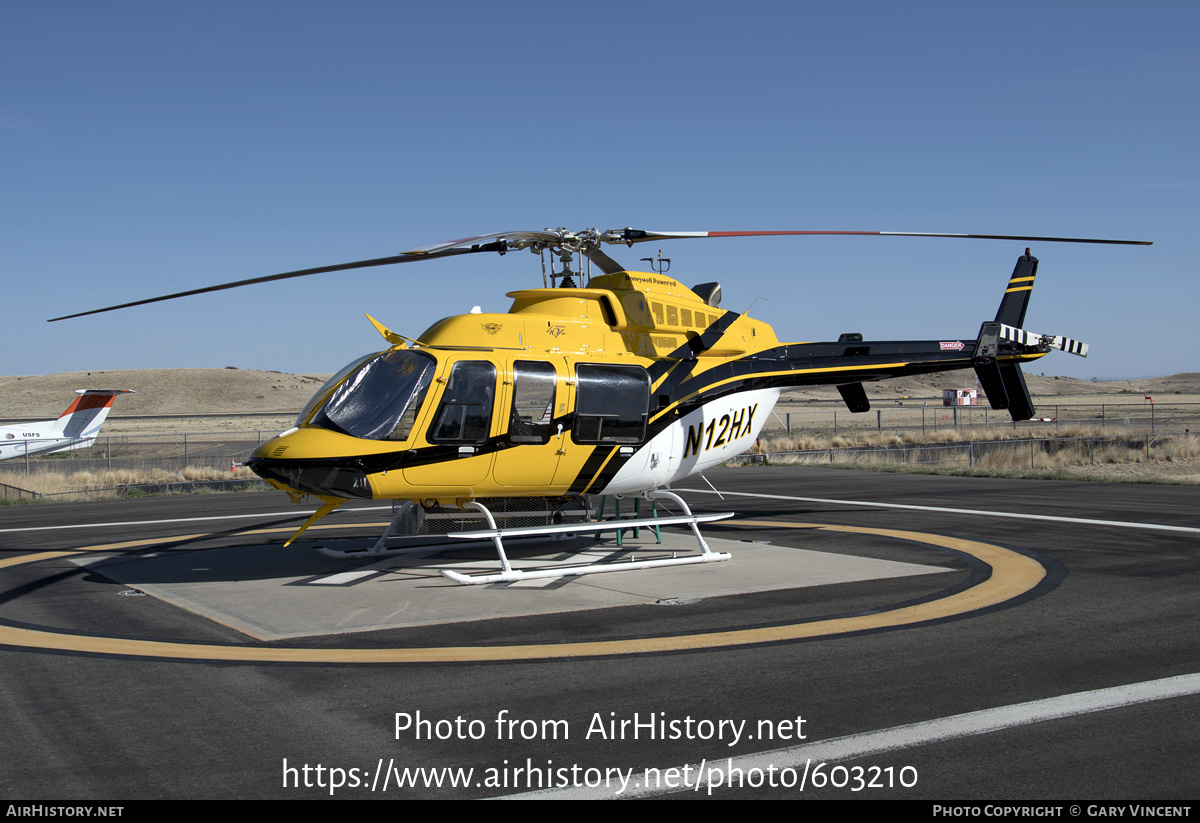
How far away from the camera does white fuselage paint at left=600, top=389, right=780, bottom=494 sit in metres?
12.1

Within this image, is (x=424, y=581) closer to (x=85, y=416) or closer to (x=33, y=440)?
(x=85, y=416)

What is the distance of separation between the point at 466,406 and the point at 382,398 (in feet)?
3.20

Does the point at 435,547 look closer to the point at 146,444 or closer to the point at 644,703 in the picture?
the point at 644,703

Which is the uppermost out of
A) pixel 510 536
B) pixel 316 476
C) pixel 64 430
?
pixel 316 476

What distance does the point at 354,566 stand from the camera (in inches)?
479

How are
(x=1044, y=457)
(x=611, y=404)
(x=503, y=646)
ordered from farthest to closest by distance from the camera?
(x=1044, y=457) < (x=611, y=404) < (x=503, y=646)

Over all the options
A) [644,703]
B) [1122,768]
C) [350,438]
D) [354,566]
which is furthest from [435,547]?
[1122,768]

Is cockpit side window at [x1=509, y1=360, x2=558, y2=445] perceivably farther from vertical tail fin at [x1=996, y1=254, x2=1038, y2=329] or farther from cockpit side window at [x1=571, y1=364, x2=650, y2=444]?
vertical tail fin at [x1=996, y1=254, x2=1038, y2=329]

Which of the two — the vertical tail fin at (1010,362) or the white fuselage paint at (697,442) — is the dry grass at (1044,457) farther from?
the white fuselage paint at (697,442)

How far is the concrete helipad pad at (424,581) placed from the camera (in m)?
9.33

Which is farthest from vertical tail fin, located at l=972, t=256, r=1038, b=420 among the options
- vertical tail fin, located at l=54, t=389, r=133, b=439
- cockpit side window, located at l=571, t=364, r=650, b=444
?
vertical tail fin, located at l=54, t=389, r=133, b=439

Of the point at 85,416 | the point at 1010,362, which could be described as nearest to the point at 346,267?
the point at 1010,362

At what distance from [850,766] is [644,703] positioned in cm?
162

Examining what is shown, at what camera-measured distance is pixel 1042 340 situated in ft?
52.6
